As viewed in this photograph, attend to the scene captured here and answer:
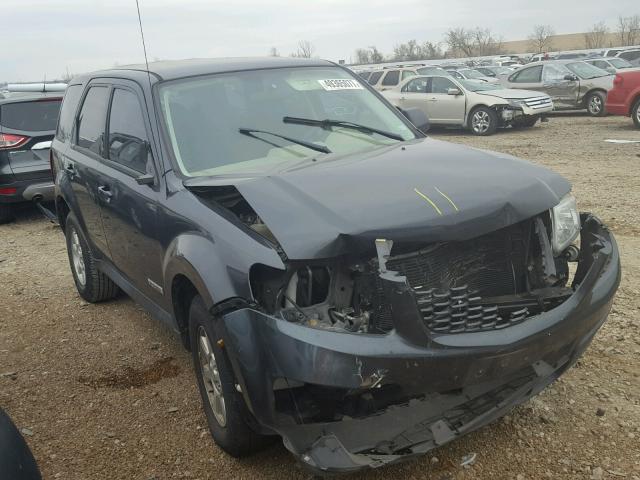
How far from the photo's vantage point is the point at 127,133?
402 cm

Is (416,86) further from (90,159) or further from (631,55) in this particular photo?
(631,55)

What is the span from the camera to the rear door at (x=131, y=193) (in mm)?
3572

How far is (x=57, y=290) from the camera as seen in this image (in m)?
6.04

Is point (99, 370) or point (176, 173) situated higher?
point (176, 173)

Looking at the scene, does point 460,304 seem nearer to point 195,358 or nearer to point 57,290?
point 195,358

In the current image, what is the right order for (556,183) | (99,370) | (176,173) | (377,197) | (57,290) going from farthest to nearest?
(57,290) → (99,370) → (176,173) → (556,183) → (377,197)

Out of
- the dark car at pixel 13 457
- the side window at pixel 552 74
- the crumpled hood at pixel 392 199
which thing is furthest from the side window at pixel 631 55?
the dark car at pixel 13 457

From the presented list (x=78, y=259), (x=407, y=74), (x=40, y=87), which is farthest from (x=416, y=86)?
(x=78, y=259)

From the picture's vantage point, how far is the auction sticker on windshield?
4.27m

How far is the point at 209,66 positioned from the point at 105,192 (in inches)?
43.2

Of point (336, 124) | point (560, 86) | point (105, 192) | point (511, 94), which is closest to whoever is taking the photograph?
point (336, 124)

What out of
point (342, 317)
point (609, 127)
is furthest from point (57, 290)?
point (609, 127)

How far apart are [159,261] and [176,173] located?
1.66ft

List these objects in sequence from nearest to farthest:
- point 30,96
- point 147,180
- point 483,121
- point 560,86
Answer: point 147,180, point 30,96, point 483,121, point 560,86
